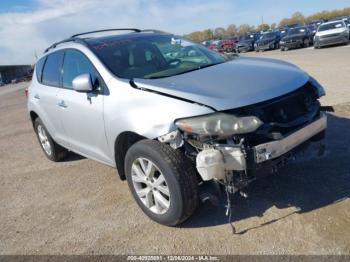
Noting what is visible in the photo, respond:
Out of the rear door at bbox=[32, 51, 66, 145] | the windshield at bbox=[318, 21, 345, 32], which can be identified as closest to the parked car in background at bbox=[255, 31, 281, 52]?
the windshield at bbox=[318, 21, 345, 32]

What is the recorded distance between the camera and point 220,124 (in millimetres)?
3043

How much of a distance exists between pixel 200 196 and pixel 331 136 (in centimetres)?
286

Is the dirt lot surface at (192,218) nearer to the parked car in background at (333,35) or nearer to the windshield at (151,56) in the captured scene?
the windshield at (151,56)

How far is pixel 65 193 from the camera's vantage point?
4875 millimetres

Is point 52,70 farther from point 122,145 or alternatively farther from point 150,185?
point 150,185

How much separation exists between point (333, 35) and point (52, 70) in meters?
22.0

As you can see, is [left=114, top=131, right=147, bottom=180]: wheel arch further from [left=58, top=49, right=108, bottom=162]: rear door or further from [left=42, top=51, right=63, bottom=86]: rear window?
[left=42, top=51, right=63, bottom=86]: rear window

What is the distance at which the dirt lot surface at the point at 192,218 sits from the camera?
3.20 metres

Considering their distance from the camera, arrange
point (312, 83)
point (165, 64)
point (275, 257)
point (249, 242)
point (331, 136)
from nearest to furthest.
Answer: point (275, 257), point (249, 242), point (312, 83), point (165, 64), point (331, 136)

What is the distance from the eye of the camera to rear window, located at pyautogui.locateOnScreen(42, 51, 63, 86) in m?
5.10

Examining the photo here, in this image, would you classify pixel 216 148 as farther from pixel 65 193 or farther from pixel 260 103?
pixel 65 193

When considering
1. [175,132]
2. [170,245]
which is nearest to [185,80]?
[175,132]

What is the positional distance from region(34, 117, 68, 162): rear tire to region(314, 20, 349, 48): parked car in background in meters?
21.6

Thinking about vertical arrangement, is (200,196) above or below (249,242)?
above
